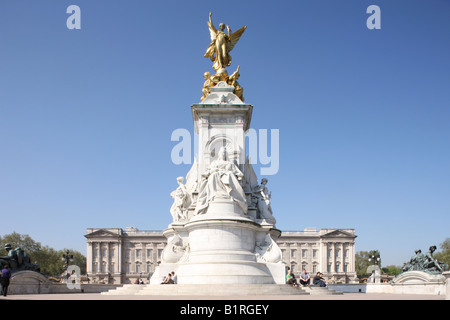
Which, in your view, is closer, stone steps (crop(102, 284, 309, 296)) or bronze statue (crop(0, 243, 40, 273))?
stone steps (crop(102, 284, 309, 296))

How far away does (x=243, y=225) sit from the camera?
19.2 metres

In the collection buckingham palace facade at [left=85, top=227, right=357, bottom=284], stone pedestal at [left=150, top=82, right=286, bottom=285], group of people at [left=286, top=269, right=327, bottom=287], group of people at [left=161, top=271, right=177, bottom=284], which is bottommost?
buckingham palace facade at [left=85, top=227, right=357, bottom=284]

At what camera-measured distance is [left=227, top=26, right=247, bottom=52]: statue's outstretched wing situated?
25391mm

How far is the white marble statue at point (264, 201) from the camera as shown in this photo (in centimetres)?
2173

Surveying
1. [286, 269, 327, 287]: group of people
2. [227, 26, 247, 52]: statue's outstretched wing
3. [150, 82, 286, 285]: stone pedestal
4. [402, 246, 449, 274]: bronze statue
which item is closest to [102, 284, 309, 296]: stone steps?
[150, 82, 286, 285]: stone pedestal

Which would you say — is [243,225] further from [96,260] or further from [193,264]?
[96,260]

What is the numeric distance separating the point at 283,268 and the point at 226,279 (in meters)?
3.19

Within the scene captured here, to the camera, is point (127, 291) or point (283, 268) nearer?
point (127, 291)

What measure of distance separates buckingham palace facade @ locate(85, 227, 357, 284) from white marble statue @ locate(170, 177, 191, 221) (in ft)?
221

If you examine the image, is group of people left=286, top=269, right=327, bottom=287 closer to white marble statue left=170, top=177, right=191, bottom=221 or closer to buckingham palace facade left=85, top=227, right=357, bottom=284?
white marble statue left=170, top=177, right=191, bottom=221

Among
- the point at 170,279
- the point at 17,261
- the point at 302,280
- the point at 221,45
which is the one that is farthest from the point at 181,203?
the point at 17,261
